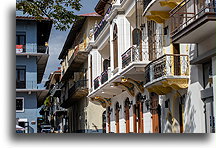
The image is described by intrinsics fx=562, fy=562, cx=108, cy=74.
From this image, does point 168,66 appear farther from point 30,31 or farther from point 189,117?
point 30,31

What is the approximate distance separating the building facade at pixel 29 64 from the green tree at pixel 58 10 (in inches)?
3.1

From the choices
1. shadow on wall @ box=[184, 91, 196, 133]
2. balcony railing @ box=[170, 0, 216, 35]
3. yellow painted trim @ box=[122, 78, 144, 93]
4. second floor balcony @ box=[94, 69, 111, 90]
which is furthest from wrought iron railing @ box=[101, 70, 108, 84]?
shadow on wall @ box=[184, 91, 196, 133]

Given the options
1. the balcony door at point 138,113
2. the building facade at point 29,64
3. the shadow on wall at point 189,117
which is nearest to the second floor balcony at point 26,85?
the building facade at point 29,64

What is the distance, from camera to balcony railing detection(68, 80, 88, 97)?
6.92 m

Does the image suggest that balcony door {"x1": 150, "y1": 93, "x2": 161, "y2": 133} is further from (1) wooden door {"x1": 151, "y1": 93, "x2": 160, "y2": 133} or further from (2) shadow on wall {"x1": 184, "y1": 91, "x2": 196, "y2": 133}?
(2) shadow on wall {"x1": 184, "y1": 91, "x2": 196, "y2": 133}

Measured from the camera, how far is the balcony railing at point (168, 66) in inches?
291

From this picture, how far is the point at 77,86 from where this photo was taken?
287 inches

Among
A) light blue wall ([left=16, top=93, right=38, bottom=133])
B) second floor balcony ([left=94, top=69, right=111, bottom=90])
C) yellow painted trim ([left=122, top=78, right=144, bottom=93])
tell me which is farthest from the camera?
yellow painted trim ([left=122, top=78, right=144, bottom=93])

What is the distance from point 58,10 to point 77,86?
1.12 metres

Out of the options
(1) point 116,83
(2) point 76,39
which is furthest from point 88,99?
(1) point 116,83

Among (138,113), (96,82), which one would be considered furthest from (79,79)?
(138,113)

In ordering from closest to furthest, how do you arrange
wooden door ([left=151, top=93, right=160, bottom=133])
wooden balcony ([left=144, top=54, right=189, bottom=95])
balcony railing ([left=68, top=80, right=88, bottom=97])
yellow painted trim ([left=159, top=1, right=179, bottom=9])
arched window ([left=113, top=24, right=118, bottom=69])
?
balcony railing ([left=68, top=80, right=88, bottom=97]), wooden balcony ([left=144, top=54, right=189, bottom=95]), yellow painted trim ([left=159, top=1, right=179, bottom=9]), wooden door ([left=151, top=93, right=160, bottom=133]), arched window ([left=113, top=24, right=118, bottom=69])

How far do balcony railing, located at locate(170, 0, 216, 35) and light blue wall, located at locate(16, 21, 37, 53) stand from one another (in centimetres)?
185

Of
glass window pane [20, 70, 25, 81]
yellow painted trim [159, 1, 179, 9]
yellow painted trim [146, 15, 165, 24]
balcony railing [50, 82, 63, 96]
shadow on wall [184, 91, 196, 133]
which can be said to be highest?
yellow painted trim [159, 1, 179, 9]
